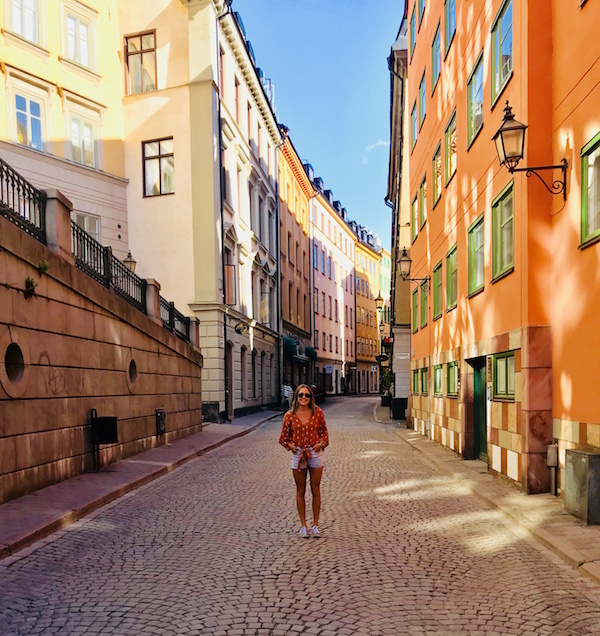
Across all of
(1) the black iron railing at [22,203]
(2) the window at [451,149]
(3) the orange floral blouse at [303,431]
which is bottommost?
(3) the orange floral blouse at [303,431]

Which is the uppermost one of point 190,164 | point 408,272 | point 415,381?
point 190,164

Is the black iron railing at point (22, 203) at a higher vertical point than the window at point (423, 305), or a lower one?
higher

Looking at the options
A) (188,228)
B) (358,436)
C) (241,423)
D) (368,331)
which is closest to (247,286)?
(188,228)

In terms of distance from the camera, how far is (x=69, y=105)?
21562 mm

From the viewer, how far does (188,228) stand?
2292cm

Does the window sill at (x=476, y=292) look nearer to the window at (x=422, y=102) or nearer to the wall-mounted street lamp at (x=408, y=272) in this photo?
the wall-mounted street lamp at (x=408, y=272)

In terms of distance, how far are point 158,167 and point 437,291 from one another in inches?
497

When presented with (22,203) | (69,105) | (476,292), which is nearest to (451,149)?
(476,292)

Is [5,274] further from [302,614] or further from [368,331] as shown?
[368,331]

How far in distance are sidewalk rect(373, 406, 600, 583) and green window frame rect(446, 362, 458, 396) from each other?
2217 millimetres

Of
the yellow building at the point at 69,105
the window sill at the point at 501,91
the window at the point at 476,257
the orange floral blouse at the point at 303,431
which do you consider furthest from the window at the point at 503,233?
the yellow building at the point at 69,105

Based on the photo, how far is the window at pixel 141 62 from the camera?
2358cm

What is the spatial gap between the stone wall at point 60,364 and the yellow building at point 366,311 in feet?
182

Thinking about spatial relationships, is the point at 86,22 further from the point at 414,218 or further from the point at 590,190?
the point at 590,190
